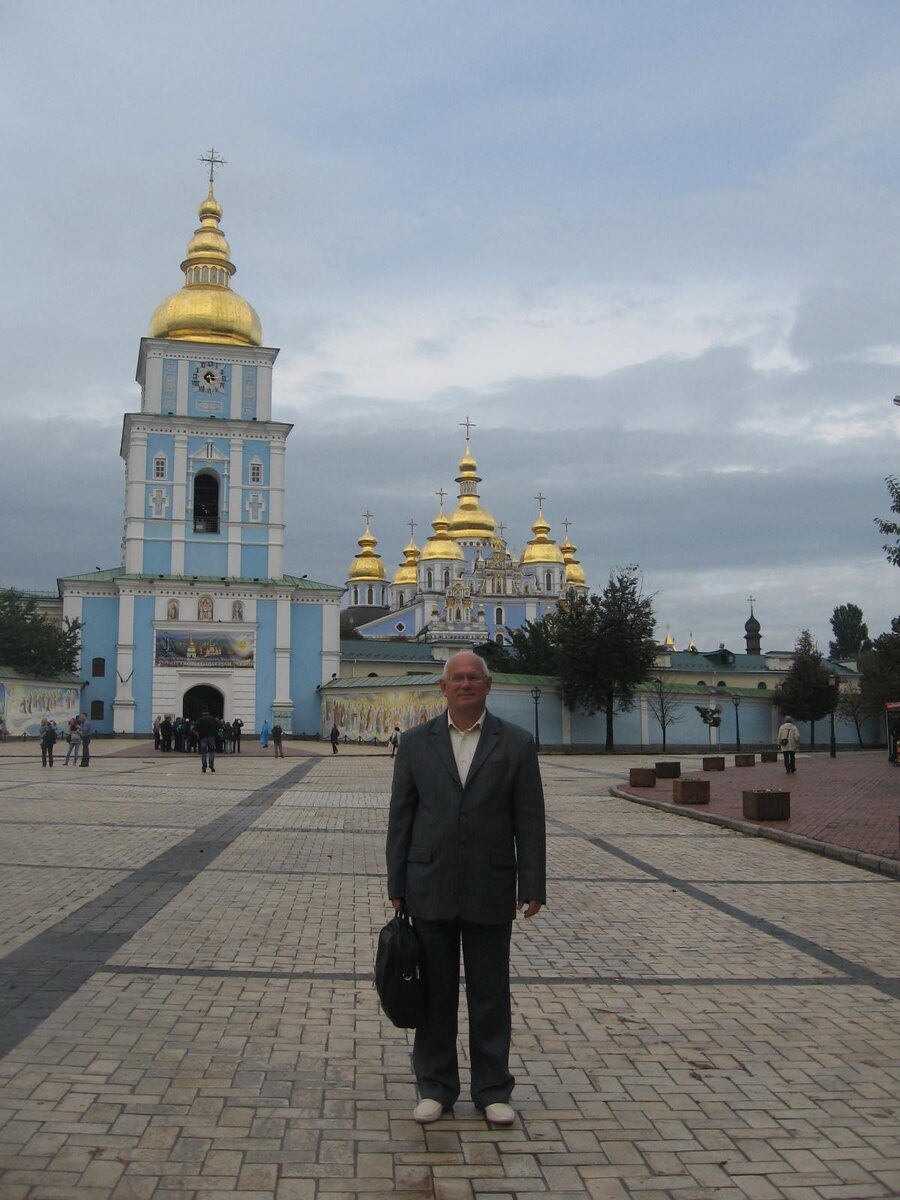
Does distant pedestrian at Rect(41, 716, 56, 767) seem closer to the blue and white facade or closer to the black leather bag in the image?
the blue and white facade

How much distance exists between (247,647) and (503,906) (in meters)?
47.0

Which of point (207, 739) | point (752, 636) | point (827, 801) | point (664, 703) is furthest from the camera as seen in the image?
point (752, 636)

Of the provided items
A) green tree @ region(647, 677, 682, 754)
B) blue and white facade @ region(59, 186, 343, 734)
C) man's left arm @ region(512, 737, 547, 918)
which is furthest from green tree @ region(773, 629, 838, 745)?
man's left arm @ region(512, 737, 547, 918)

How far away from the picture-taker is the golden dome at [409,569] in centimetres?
10244

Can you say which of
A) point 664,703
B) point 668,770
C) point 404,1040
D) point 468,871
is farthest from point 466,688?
point 664,703

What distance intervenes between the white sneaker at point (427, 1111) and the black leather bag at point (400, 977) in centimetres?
30

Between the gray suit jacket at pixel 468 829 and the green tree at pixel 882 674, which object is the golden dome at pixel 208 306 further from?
the gray suit jacket at pixel 468 829

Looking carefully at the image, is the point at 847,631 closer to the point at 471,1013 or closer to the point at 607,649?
the point at 607,649

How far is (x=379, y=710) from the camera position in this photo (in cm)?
4612

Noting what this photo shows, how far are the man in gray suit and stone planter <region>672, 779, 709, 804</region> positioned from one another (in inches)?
574

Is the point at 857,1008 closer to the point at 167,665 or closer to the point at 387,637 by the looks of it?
the point at 167,665

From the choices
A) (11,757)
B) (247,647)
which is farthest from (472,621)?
(11,757)

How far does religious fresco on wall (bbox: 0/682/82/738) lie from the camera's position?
4156 centimetres

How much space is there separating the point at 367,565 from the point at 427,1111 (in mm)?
105660
